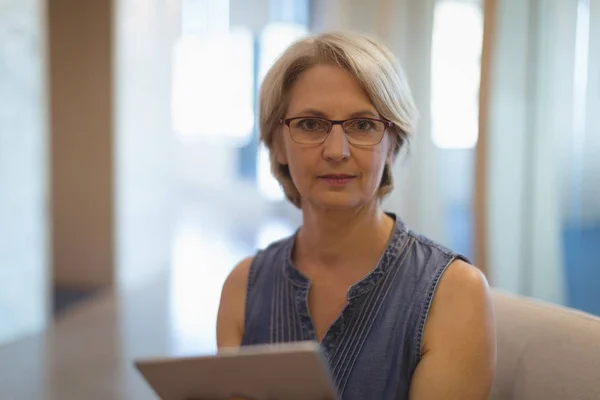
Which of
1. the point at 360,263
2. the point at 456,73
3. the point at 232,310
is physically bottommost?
the point at 232,310

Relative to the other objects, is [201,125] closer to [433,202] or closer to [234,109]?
[234,109]

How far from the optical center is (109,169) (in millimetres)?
5355

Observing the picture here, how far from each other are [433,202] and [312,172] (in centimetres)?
253

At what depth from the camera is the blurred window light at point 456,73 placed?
134 inches

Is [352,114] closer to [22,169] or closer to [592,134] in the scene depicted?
[592,134]

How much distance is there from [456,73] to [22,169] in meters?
2.46

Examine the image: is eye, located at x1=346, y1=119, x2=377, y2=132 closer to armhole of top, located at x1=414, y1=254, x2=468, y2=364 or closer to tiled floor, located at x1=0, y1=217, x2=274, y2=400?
armhole of top, located at x1=414, y1=254, x2=468, y2=364

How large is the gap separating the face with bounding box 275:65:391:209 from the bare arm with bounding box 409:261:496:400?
0.25 meters

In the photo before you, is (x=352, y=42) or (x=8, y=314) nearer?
(x=352, y=42)

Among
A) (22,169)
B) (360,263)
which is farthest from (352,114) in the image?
(22,169)

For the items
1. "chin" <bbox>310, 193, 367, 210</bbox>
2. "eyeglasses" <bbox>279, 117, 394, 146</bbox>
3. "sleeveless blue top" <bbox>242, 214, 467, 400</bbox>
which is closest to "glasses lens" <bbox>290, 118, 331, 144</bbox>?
"eyeglasses" <bbox>279, 117, 394, 146</bbox>

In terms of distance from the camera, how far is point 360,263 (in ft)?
4.47

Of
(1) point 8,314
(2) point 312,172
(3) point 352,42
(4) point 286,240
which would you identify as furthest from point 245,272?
(1) point 8,314

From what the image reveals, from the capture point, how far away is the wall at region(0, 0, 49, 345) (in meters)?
3.63
